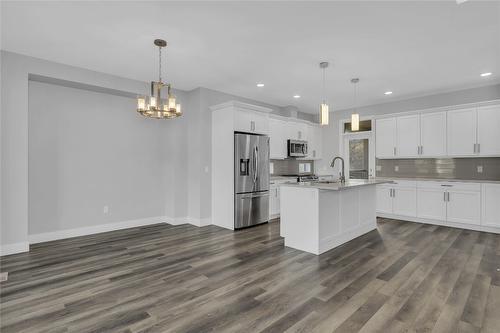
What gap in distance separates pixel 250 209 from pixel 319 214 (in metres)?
2.00

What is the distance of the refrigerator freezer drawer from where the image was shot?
16.9ft

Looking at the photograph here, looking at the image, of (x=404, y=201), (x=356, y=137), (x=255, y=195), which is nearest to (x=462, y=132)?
(x=404, y=201)

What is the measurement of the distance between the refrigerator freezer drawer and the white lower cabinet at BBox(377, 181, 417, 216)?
2.79 m

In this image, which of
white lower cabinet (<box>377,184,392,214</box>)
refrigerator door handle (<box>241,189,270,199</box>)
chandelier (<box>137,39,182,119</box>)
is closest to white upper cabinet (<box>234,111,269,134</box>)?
refrigerator door handle (<box>241,189,270,199</box>)

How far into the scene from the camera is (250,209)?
17.6ft

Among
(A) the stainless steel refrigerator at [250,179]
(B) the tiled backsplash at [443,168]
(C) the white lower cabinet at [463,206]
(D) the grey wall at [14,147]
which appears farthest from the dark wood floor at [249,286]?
(B) the tiled backsplash at [443,168]

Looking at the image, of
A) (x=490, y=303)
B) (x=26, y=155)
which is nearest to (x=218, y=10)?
(x=26, y=155)

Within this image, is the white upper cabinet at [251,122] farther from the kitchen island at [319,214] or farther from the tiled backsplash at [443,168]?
the tiled backsplash at [443,168]

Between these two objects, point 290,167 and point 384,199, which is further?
point 290,167

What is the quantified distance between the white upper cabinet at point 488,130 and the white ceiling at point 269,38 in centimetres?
57

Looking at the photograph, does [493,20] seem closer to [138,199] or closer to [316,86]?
[316,86]

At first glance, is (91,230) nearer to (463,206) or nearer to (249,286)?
(249,286)

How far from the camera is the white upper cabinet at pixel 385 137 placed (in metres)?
6.30

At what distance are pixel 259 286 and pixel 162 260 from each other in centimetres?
147
